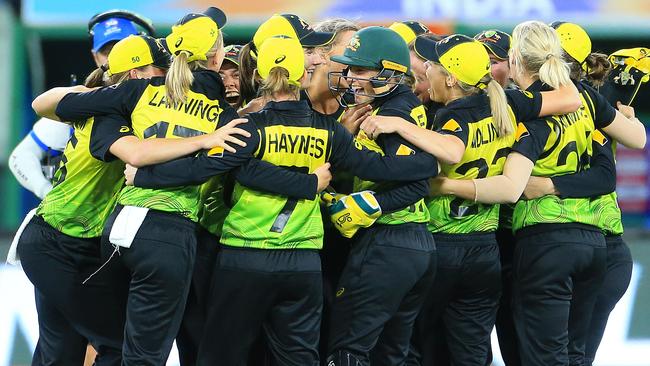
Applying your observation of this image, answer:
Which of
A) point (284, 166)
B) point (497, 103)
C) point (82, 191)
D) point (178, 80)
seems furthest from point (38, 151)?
point (497, 103)

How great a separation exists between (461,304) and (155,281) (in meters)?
1.61

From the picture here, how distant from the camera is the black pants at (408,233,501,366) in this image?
224 inches

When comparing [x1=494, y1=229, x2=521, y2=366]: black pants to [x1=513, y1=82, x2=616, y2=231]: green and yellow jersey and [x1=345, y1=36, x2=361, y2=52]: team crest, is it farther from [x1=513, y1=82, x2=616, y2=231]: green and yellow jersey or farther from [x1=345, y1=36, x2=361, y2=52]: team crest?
[x1=345, y1=36, x2=361, y2=52]: team crest

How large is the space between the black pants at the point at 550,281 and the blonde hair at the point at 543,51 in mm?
755

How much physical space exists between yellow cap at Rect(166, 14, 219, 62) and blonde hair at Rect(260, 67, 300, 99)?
334 millimetres

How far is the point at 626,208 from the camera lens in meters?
11.3

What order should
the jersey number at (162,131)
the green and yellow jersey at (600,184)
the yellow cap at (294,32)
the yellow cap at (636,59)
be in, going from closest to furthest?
the jersey number at (162,131), the green and yellow jersey at (600,184), the yellow cap at (294,32), the yellow cap at (636,59)

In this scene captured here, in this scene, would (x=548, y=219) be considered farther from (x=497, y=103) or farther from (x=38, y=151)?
(x=38, y=151)

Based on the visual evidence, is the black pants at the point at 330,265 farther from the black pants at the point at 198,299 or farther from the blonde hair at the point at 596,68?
the blonde hair at the point at 596,68

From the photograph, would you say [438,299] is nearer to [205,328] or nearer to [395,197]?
[395,197]

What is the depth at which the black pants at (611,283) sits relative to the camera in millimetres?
6121

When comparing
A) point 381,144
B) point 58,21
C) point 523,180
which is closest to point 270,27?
point 381,144

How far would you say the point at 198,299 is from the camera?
573 centimetres

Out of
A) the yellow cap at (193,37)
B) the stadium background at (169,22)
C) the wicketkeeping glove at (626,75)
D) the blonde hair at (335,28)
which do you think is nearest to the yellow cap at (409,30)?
the blonde hair at (335,28)
